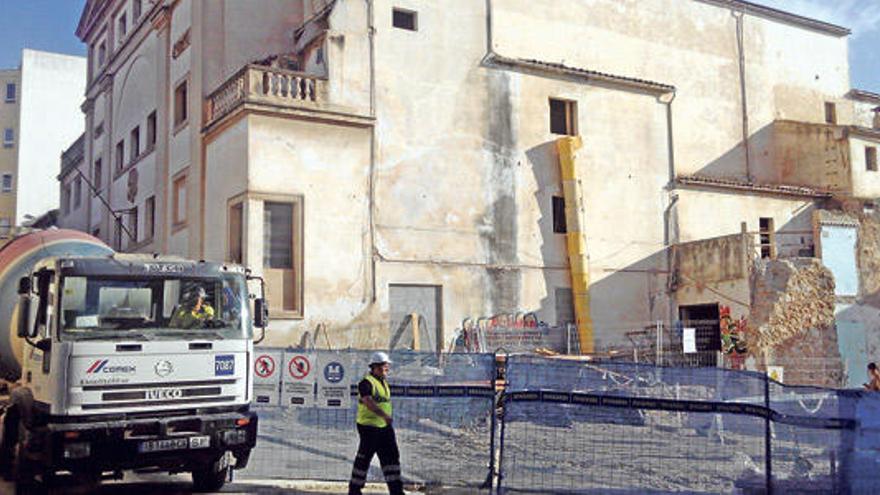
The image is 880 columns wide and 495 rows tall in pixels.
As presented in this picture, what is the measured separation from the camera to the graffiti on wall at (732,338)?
2352cm

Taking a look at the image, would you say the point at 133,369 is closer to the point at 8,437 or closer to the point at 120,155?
the point at 8,437

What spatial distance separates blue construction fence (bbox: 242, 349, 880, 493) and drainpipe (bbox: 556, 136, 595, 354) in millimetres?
14877

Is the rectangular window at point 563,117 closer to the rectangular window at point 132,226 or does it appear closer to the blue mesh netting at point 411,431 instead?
the rectangular window at point 132,226

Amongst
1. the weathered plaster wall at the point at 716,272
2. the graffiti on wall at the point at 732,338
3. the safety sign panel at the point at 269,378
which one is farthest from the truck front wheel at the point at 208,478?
the weathered plaster wall at the point at 716,272

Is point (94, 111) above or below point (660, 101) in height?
above

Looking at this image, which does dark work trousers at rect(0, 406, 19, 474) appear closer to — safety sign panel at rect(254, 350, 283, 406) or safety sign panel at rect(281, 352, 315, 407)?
safety sign panel at rect(254, 350, 283, 406)

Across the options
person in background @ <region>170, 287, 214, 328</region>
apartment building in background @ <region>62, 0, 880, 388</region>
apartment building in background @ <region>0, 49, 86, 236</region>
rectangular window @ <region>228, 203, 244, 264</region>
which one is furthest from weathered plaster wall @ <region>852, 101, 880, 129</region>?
apartment building in background @ <region>0, 49, 86, 236</region>

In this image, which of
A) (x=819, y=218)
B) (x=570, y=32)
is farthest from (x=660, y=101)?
(x=819, y=218)

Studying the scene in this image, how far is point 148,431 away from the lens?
29.9 feet

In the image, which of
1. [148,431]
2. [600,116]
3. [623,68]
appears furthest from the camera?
[623,68]

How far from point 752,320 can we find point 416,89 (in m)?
11.7

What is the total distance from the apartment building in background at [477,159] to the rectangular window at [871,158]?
0.05m

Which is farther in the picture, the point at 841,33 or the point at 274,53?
the point at 841,33

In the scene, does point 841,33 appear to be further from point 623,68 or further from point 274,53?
point 274,53
